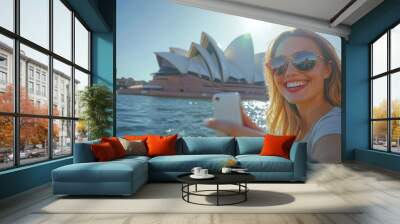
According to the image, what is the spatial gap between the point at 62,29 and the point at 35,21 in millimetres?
1120

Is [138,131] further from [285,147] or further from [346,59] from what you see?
[346,59]

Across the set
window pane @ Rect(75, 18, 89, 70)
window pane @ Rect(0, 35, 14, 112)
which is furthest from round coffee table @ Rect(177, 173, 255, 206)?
window pane @ Rect(75, 18, 89, 70)

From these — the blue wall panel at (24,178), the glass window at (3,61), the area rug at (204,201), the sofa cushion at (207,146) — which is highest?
the glass window at (3,61)

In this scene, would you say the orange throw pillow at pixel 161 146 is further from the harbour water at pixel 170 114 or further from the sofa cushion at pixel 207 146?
the harbour water at pixel 170 114

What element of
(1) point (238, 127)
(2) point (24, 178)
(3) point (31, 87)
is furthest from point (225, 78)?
(2) point (24, 178)

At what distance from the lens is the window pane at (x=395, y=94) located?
25.8 ft

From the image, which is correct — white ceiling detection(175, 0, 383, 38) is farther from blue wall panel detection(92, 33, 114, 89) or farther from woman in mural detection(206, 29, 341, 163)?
blue wall panel detection(92, 33, 114, 89)

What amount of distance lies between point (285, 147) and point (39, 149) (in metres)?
4.03

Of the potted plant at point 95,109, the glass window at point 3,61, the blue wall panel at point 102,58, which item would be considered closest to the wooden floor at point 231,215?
the glass window at point 3,61

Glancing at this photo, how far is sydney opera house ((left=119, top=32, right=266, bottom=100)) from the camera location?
10.1 m

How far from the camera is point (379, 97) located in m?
8.84

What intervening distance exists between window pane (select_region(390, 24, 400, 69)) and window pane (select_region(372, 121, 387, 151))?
1358mm

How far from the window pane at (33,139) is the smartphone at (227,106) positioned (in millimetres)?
5188

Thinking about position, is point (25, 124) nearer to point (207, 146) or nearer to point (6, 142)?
point (6, 142)
